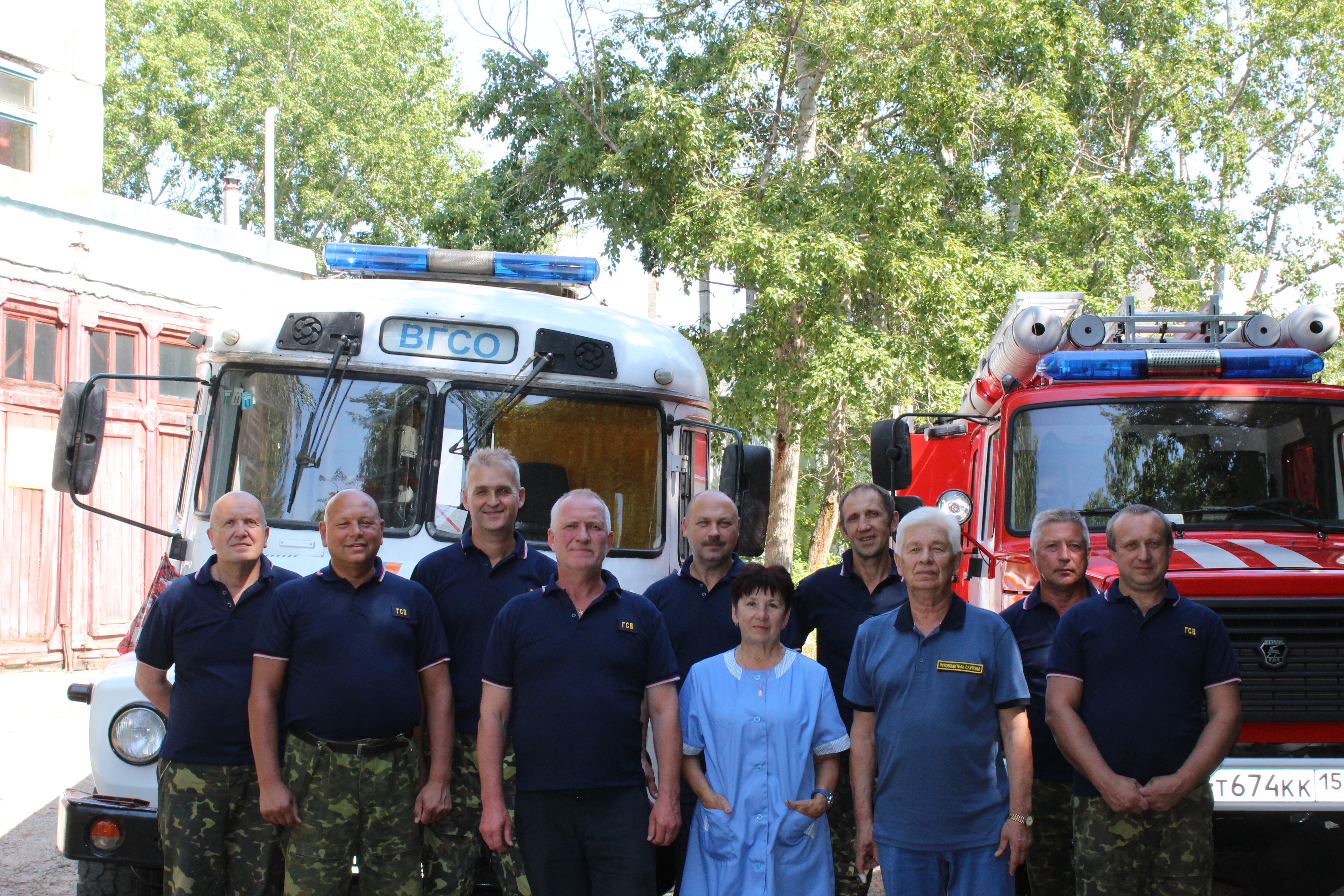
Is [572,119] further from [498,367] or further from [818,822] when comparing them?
[818,822]

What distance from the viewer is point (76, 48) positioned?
1561cm

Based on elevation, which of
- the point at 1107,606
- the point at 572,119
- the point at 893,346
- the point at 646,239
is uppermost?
the point at 572,119

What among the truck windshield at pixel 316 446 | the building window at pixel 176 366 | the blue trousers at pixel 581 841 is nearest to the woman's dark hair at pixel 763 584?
the blue trousers at pixel 581 841

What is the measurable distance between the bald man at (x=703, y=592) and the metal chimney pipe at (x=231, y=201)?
17.1m

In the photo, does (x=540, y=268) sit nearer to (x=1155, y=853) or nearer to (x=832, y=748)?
(x=832, y=748)

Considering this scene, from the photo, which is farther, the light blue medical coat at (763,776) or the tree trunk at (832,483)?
the tree trunk at (832,483)

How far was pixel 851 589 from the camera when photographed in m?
4.88

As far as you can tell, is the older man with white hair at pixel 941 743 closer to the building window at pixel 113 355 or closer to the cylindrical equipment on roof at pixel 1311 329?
the cylindrical equipment on roof at pixel 1311 329

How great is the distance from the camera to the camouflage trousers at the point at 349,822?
413 centimetres

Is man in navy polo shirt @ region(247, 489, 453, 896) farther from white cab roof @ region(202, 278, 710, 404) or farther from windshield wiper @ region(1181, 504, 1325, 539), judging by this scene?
windshield wiper @ region(1181, 504, 1325, 539)

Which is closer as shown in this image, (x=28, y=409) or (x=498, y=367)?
(x=498, y=367)

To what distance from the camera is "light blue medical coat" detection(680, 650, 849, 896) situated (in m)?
3.95

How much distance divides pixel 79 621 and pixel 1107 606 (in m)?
13.0

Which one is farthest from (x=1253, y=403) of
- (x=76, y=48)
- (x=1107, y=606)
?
(x=76, y=48)
